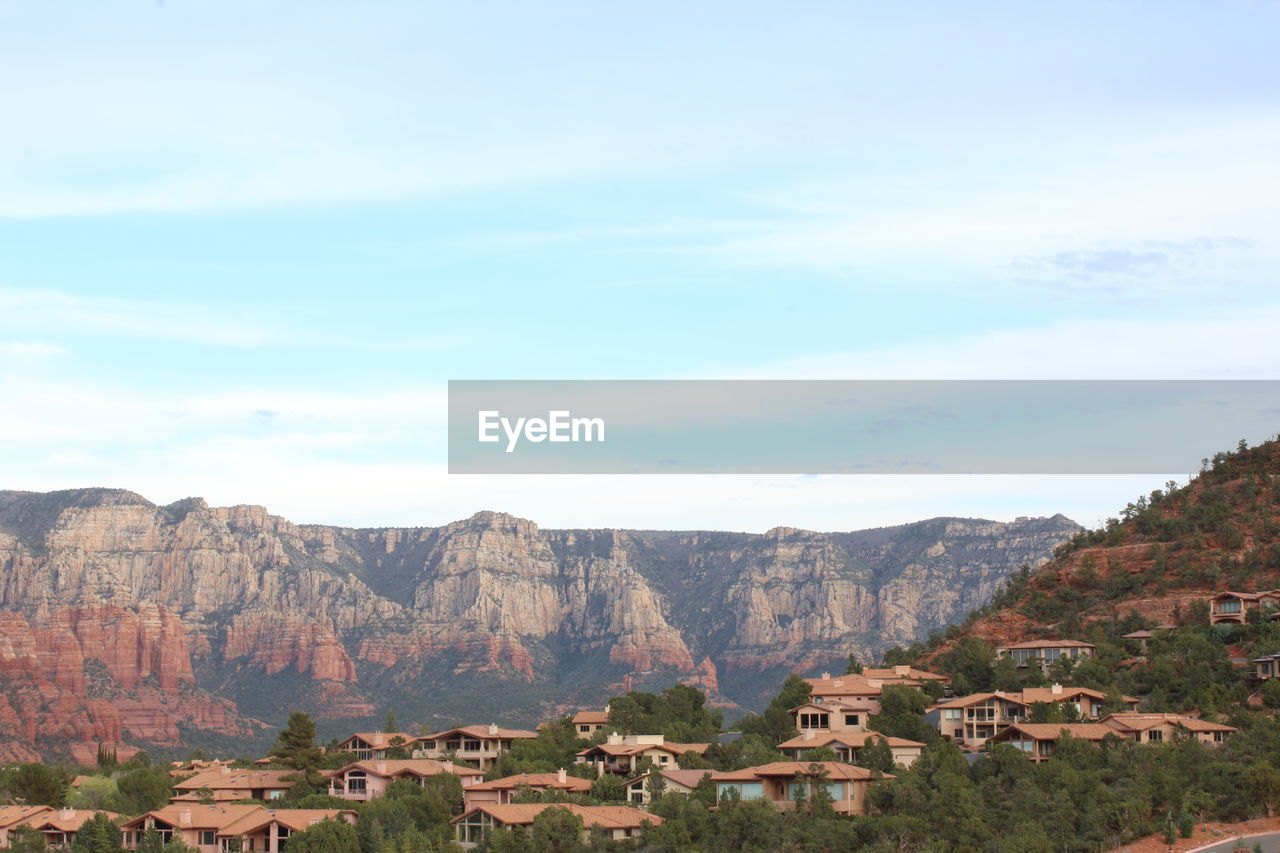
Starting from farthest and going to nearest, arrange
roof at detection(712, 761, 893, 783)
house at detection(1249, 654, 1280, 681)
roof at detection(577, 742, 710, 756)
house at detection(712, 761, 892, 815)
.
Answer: roof at detection(577, 742, 710, 756) < house at detection(1249, 654, 1280, 681) < roof at detection(712, 761, 893, 783) < house at detection(712, 761, 892, 815)

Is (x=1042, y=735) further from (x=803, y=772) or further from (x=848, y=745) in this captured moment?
(x=803, y=772)

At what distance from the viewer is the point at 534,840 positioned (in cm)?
8925

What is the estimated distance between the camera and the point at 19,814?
10600 cm

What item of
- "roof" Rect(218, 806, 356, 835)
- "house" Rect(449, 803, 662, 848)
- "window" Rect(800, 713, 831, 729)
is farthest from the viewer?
"window" Rect(800, 713, 831, 729)

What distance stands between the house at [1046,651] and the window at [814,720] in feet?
49.7

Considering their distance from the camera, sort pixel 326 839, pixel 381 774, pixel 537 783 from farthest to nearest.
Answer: pixel 381 774 → pixel 537 783 → pixel 326 839

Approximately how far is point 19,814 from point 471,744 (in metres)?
30.9

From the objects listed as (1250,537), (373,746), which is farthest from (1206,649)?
(373,746)

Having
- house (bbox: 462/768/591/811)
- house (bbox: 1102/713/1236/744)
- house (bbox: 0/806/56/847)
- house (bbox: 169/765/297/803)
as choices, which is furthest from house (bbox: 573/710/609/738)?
house (bbox: 1102/713/1236/744)

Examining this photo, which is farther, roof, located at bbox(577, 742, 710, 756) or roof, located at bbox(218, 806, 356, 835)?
roof, located at bbox(577, 742, 710, 756)

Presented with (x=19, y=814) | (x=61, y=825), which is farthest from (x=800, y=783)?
(x=19, y=814)

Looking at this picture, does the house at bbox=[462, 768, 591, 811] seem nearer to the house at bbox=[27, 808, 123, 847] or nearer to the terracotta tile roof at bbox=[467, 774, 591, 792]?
the terracotta tile roof at bbox=[467, 774, 591, 792]

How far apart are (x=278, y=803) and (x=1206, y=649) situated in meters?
56.3

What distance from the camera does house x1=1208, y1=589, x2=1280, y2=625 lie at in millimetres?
121688
